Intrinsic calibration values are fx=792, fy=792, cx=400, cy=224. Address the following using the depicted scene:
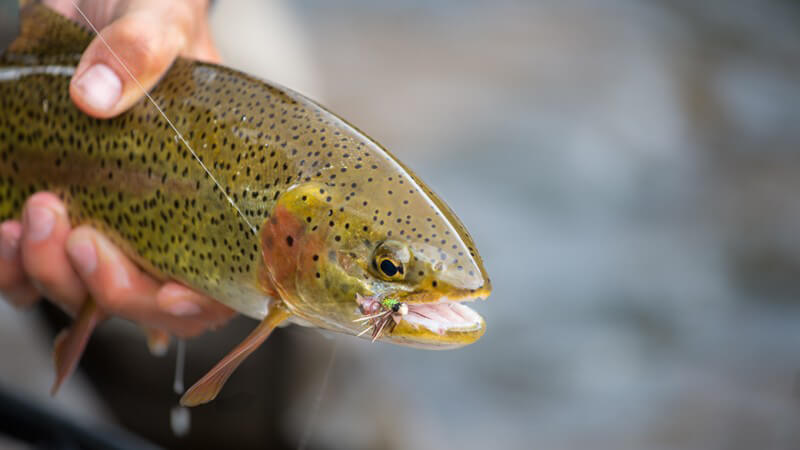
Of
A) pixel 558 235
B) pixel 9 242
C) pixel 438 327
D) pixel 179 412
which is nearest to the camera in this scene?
pixel 438 327

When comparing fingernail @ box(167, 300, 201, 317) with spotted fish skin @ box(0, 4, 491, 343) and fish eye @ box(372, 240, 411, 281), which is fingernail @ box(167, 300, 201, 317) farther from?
fish eye @ box(372, 240, 411, 281)

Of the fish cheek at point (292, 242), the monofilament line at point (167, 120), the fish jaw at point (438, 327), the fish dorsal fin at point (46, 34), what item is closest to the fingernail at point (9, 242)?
the fish dorsal fin at point (46, 34)

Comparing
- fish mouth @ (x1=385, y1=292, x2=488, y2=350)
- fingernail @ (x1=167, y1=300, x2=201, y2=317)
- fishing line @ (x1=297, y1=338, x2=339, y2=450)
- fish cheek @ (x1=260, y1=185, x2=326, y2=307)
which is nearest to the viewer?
fish mouth @ (x1=385, y1=292, x2=488, y2=350)

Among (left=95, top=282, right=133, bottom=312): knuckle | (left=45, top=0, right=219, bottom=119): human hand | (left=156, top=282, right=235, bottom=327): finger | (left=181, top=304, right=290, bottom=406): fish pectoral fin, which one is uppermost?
(left=45, top=0, right=219, bottom=119): human hand

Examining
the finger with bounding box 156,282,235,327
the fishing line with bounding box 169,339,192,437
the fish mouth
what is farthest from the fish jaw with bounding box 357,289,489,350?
the fishing line with bounding box 169,339,192,437

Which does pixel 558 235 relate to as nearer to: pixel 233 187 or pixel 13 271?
pixel 13 271

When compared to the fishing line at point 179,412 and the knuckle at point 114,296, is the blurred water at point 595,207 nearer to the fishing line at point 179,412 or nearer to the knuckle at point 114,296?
the fishing line at point 179,412

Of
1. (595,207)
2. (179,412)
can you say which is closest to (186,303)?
(179,412)
